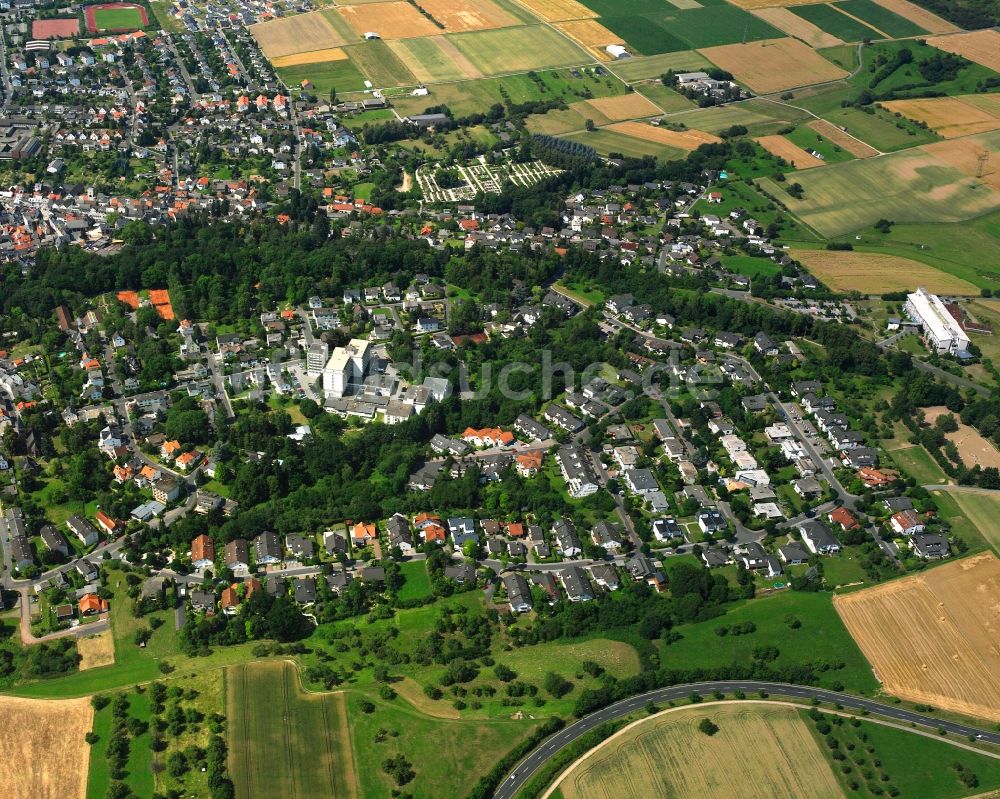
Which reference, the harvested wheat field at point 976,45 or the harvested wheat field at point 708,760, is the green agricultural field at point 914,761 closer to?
the harvested wheat field at point 708,760

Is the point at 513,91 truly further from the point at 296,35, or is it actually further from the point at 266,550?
the point at 266,550

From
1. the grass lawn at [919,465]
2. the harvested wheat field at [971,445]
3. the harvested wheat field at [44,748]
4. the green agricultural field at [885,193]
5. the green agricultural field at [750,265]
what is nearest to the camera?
the harvested wheat field at [44,748]

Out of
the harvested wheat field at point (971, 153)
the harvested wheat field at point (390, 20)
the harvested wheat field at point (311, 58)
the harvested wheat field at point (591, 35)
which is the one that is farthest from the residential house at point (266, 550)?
the harvested wheat field at point (390, 20)

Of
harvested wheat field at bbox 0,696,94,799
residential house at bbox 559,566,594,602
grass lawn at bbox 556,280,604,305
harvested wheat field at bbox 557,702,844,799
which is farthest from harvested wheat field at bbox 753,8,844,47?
harvested wheat field at bbox 0,696,94,799

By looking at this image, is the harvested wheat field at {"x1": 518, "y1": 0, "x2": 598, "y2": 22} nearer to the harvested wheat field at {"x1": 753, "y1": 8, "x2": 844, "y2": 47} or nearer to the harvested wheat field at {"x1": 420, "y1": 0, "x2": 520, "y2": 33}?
the harvested wheat field at {"x1": 420, "y1": 0, "x2": 520, "y2": 33}

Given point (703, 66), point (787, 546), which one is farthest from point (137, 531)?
point (703, 66)
